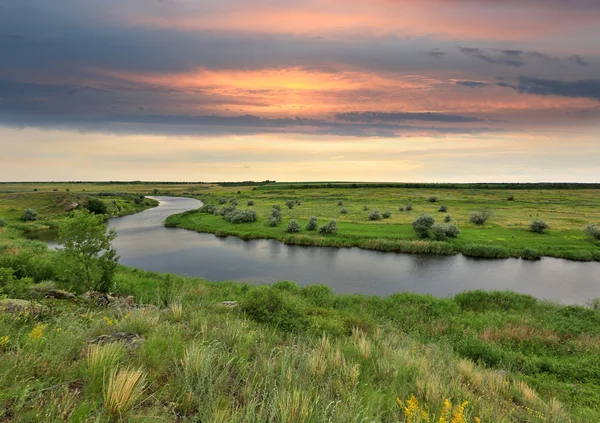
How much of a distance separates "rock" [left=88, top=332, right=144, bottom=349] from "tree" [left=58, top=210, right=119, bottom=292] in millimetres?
10517

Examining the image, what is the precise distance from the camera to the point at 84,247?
50.2ft

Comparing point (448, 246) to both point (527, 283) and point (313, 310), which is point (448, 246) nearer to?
point (527, 283)

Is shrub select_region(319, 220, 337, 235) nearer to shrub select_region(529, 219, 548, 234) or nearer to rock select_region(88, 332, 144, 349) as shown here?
shrub select_region(529, 219, 548, 234)

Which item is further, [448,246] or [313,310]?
[448,246]

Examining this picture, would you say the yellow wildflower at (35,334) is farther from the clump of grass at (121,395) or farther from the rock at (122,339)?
the clump of grass at (121,395)

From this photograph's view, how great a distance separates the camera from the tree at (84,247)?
584 inches

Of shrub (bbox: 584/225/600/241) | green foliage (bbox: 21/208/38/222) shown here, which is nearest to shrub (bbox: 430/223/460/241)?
shrub (bbox: 584/225/600/241)

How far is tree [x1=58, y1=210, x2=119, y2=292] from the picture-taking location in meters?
14.8

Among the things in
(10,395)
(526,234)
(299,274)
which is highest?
(10,395)

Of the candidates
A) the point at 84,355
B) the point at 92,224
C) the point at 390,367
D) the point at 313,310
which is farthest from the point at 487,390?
the point at 92,224

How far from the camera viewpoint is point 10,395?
335 cm

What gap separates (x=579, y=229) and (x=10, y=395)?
63.9 m

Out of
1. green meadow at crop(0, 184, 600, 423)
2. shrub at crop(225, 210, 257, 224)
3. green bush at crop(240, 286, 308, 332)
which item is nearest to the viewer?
green meadow at crop(0, 184, 600, 423)

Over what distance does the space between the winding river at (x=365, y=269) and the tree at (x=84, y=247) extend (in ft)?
45.0
